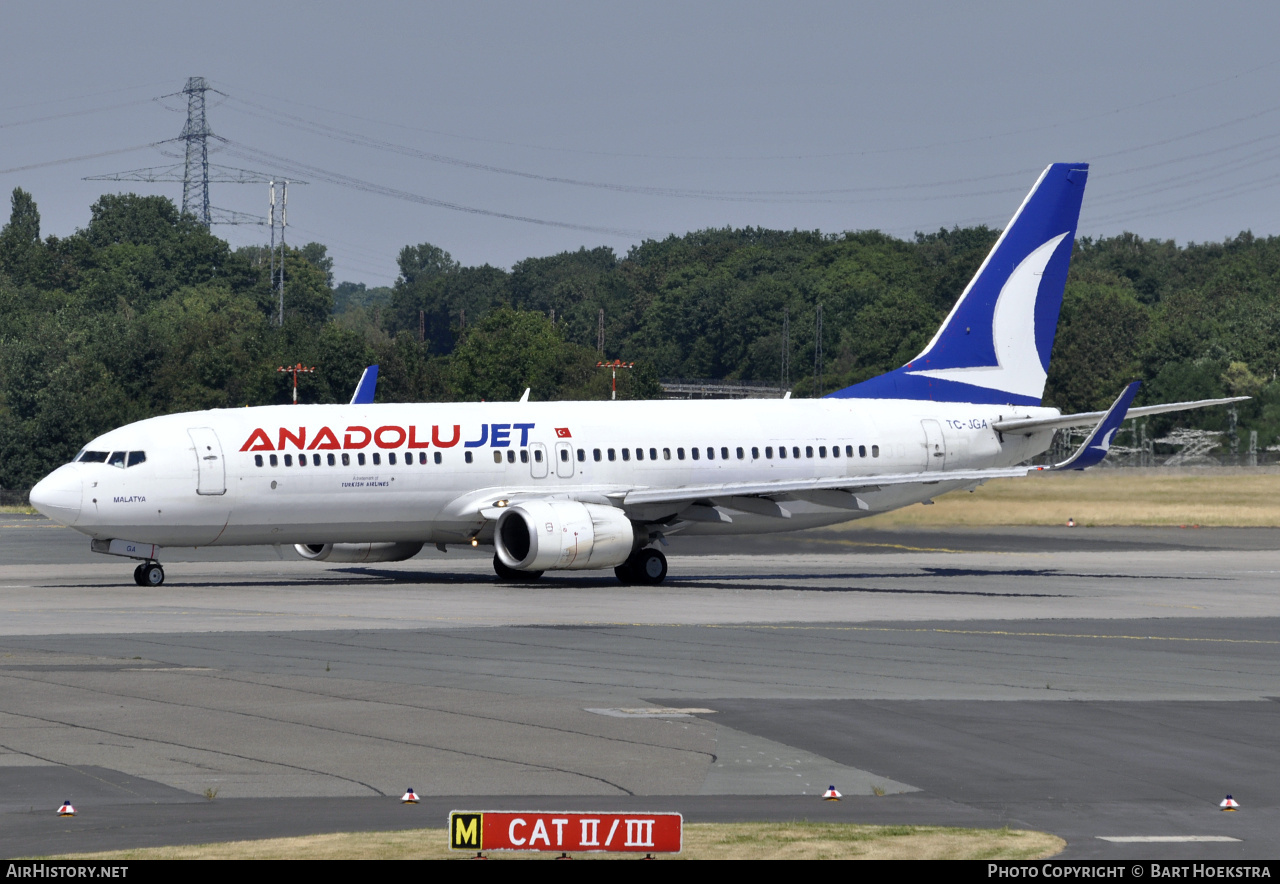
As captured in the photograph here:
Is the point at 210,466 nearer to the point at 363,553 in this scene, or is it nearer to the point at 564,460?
the point at 363,553

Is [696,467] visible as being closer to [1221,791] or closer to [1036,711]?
[1036,711]

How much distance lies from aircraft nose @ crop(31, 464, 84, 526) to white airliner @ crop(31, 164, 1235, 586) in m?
0.05

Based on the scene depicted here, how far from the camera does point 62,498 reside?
41.4 m

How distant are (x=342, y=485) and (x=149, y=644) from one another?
1337 cm

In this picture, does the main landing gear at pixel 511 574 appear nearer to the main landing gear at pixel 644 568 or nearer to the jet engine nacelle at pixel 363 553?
the main landing gear at pixel 644 568

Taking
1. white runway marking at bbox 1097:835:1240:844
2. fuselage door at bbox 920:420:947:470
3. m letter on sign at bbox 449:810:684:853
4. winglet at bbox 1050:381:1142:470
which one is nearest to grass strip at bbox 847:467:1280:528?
fuselage door at bbox 920:420:947:470

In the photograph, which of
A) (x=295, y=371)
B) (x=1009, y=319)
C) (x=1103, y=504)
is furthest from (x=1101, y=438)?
(x=295, y=371)

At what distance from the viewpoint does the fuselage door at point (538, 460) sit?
1789 inches

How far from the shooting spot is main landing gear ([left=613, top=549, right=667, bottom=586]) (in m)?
45.7

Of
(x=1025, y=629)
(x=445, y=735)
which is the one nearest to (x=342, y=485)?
(x=1025, y=629)

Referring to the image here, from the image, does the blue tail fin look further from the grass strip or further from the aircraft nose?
the aircraft nose

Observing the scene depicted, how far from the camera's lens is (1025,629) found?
3366 cm

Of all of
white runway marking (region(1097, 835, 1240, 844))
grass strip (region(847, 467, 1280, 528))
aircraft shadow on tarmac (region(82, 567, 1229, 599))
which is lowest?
white runway marking (region(1097, 835, 1240, 844))

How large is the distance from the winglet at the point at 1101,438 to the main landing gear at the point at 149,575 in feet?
73.2
